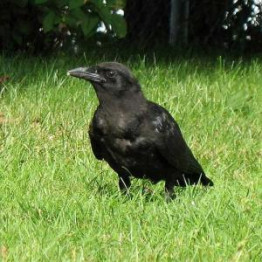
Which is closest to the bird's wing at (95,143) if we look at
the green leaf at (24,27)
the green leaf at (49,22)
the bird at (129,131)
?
the bird at (129,131)

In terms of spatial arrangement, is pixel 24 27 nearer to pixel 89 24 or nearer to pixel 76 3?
pixel 89 24

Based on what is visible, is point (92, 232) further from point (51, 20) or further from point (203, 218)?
point (51, 20)

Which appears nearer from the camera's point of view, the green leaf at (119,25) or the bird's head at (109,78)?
A: the bird's head at (109,78)

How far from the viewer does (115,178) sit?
6680mm

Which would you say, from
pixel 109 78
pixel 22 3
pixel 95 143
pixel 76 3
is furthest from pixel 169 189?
pixel 22 3

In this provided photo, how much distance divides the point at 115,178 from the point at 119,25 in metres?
3.43

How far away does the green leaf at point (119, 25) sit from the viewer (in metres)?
9.74

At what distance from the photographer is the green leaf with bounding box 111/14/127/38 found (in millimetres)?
9741

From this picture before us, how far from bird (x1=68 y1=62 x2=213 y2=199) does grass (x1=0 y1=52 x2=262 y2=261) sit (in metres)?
0.19

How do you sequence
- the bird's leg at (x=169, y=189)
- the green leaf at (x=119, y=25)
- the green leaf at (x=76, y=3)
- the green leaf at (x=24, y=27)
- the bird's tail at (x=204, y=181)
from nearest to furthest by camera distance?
the bird's leg at (x=169, y=189) → the bird's tail at (x=204, y=181) → the green leaf at (x=76, y=3) → the green leaf at (x=119, y=25) → the green leaf at (x=24, y=27)

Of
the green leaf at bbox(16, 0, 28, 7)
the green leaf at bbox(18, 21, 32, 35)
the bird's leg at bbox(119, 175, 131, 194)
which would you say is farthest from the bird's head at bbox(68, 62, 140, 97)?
the green leaf at bbox(18, 21, 32, 35)

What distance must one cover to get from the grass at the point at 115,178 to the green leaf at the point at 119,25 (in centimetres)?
55

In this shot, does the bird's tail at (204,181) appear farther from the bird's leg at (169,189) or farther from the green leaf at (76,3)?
the green leaf at (76,3)

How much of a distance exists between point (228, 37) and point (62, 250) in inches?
357
